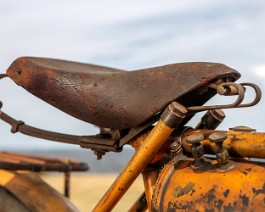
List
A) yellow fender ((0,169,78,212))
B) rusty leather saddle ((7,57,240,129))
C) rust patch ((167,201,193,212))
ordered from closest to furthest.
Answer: rust patch ((167,201,193,212)) < rusty leather saddle ((7,57,240,129)) < yellow fender ((0,169,78,212))

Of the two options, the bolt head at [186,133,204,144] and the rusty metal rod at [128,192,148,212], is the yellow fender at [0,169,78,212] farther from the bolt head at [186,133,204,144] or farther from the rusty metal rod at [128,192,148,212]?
the bolt head at [186,133,204,144]

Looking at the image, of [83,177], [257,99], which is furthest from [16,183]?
[83,177]

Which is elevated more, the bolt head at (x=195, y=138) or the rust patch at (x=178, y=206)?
the bolt head at (x=195, y=138)

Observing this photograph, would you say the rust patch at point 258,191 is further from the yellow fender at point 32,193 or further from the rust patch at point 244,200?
the yellow fender at point 32,193

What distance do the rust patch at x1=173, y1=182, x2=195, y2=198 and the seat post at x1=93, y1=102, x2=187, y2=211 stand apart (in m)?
0.17

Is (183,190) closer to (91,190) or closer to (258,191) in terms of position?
(258,191)

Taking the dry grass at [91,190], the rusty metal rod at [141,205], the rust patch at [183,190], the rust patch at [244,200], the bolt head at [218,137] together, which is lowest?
the dry grass at [91,190]

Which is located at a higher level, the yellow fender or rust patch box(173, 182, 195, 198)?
rust patch box(173, 182, 195, 198)

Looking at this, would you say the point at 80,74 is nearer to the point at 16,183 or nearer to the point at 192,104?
the point at 192,104

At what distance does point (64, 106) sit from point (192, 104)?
510 mm

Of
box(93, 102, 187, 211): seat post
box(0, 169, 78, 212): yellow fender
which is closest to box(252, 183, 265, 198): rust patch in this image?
box(93, 102, 187, 211): seat post

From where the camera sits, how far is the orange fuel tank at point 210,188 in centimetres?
188

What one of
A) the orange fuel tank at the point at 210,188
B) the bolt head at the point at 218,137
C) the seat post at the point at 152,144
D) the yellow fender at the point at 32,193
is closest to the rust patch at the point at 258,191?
the orange fuel tank at the point at 210,188

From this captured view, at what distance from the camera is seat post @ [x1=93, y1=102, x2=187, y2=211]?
2070mm
